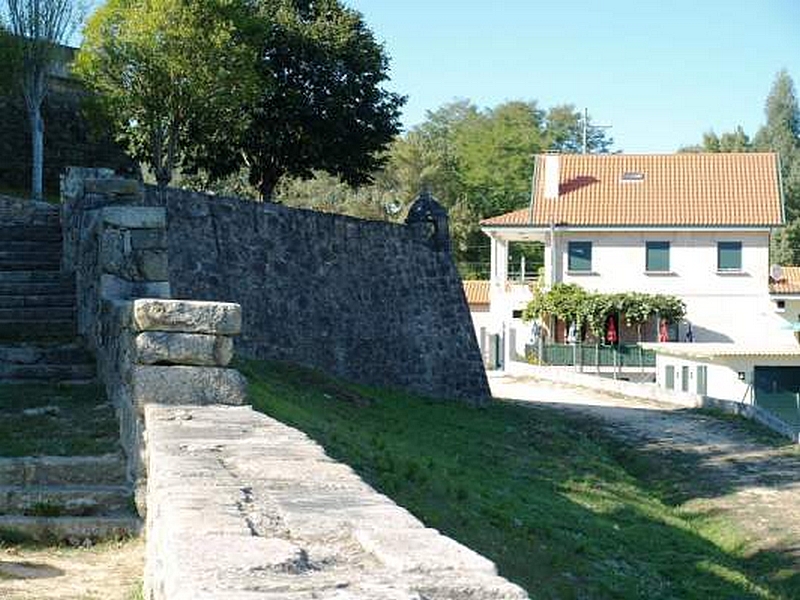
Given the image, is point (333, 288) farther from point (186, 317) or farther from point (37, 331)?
point (186, 317)

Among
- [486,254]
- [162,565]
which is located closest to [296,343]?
[162,565]

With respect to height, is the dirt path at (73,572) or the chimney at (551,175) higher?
the chimney at (551,175)

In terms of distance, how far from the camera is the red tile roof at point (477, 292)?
2259 inches

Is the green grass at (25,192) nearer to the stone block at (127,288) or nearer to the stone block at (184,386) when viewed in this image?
the stone block at (127,288)

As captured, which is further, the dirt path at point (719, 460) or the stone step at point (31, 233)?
the dirt path at point (719, 460)

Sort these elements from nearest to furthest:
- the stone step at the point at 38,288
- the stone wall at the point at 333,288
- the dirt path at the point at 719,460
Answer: the stone step at the point at 38,288
the dirt path at the point at 719,460
the stone wall at the point at 333,288

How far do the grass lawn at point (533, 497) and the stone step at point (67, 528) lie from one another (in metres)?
4.04

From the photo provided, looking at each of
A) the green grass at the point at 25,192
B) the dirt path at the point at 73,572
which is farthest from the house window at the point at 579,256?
the dirt path at the point at 73,572

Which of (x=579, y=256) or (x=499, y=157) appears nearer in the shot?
(x=579, y=256)

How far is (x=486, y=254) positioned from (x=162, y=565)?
206 feet

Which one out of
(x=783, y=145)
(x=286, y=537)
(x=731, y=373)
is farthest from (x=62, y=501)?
(x=783, y=145)

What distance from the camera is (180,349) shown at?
8227 mm

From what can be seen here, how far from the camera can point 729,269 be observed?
1937 inches

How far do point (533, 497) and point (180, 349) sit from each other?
26.0ft
